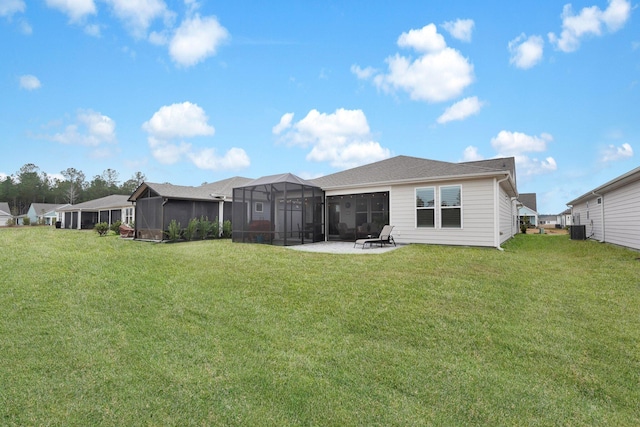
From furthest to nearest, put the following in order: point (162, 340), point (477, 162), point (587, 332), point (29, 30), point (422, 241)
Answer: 1. point (477, 162)
2. point (422, 241)
3. point (29, 30)
4. point (587, 332)
5. point (162, 340)

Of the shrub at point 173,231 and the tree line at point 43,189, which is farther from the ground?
the tree line at point 43,189

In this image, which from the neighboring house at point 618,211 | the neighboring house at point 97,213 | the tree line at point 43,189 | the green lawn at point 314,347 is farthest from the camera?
the tree line at point 43,189

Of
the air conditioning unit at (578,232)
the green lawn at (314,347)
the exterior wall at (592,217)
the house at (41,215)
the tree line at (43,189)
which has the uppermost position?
the tree line at (43,189)

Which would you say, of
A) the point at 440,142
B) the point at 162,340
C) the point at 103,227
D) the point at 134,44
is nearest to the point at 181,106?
the point at 134,44

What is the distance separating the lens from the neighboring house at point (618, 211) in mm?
10188

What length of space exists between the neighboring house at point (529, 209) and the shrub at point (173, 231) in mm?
41087

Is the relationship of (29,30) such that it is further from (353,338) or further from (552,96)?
(552,96)

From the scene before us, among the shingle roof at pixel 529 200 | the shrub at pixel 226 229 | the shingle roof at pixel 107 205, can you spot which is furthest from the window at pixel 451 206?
the shingle roof at pixel 529 200

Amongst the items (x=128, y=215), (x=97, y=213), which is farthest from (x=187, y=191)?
(x=97, y=213)

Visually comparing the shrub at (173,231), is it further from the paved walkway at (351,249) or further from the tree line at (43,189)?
the tree line at (43,189)

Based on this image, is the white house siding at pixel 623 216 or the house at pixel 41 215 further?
the house at pixel 41 215

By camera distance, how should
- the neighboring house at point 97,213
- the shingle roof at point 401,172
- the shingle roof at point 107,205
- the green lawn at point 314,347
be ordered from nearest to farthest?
the green lawn at point 314,347 < the shingle roof at point 401,172 < the neighboring house at point 97,213 < the shingle roof at point 107,205

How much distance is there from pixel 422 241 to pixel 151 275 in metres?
8.91

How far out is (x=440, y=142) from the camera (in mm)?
15953
